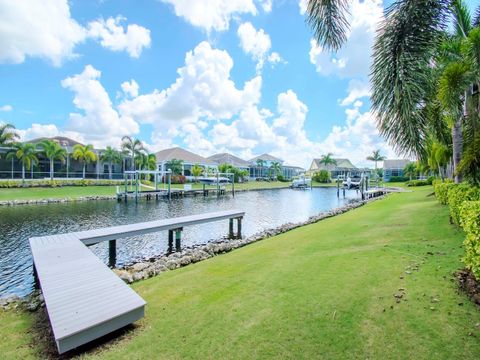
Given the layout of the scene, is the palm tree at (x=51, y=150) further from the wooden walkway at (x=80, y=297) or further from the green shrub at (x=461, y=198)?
the green shrub at (x=461, y=198)

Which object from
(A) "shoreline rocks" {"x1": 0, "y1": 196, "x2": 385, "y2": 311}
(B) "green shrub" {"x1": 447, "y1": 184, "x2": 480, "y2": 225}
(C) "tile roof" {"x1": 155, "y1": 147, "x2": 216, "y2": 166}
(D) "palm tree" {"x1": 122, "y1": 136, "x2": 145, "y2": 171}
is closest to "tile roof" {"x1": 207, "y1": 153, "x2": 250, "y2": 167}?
(C) "tile roof" {"x1": 155, "y1": 147, "x2": 216, "y2": 166}

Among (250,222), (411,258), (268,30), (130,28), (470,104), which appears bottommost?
(250,222)

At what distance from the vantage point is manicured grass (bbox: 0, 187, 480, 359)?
10.7ft

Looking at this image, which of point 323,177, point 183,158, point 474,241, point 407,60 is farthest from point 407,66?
point 323,177

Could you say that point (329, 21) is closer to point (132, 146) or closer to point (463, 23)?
point (463, 23)

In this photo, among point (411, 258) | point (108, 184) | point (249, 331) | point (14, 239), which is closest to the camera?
point (249, 331)

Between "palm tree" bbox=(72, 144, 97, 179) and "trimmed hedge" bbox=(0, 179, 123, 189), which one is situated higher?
"palm tree" bbox=(72, 144, 97, 179)

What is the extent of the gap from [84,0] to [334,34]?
14.1m

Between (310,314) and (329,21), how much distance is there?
4.23 meters

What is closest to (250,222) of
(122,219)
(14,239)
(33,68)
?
(122,219)

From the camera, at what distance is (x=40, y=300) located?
19.0 feet

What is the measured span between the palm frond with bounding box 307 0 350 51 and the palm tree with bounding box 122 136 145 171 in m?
42.6

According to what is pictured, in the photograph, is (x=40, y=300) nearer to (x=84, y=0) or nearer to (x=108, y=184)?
(x=84, y=0)

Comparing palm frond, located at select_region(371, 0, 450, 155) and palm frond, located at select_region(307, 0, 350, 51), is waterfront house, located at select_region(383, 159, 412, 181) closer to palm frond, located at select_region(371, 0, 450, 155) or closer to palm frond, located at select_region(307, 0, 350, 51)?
palm frond, located at select_region(307, 0, 350, 51)
